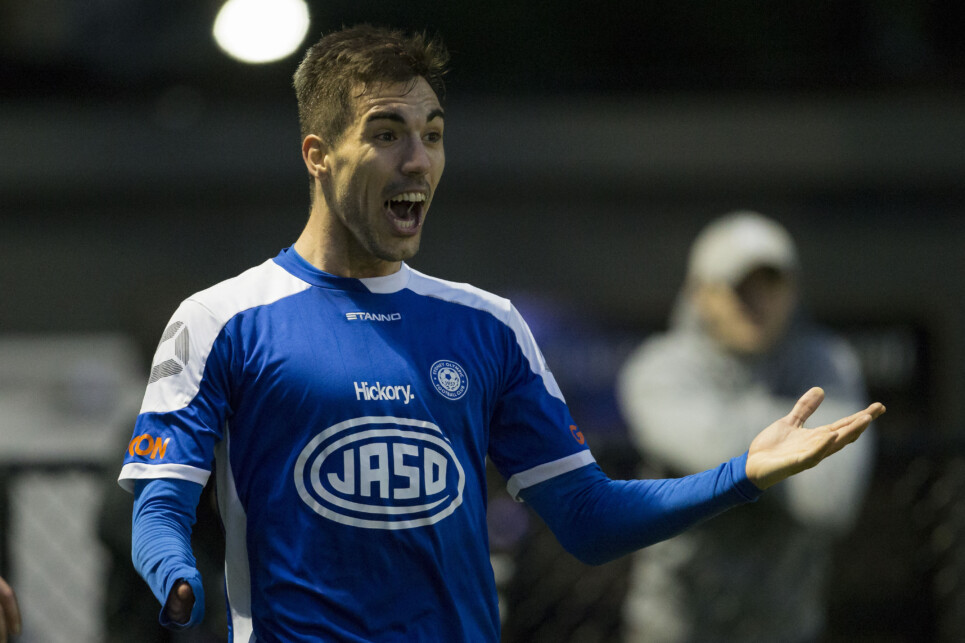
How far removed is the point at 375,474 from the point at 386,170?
70 cm

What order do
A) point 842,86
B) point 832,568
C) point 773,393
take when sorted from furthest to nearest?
point 842,86
point 832,568
point 773,393

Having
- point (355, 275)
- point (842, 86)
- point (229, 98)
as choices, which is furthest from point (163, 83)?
point (355, 275)

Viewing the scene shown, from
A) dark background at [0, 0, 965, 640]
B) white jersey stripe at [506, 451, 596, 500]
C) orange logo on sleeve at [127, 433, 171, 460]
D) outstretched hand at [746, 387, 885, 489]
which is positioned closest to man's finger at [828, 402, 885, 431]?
outstretched hand at [746, 387, 885, 489]

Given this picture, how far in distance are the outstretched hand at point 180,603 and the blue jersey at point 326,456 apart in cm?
30

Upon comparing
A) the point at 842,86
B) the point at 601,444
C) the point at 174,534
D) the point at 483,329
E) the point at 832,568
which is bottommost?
the point at 832,568

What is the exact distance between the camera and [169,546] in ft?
8.22

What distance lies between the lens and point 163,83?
9.84 meters

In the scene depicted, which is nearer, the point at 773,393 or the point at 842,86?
the point at 773,393

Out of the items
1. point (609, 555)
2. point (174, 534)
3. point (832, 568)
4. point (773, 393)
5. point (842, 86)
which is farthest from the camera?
point (842, 86)

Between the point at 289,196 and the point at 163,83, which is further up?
the point at 163,83

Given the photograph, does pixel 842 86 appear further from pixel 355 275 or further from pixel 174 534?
pixel 174 534

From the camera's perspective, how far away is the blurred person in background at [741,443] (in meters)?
4.36

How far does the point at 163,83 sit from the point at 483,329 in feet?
24.7

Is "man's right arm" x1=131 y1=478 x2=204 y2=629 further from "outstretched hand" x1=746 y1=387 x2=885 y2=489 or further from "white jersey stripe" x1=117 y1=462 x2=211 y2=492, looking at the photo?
"outstretched hand" x1=746 y1=387 x2=885 y2=489
